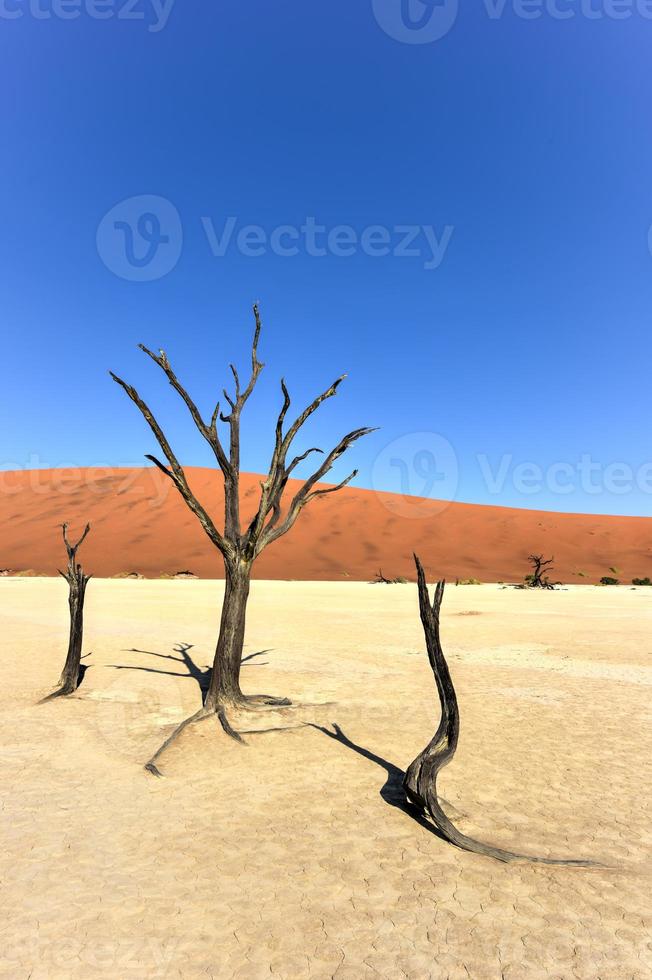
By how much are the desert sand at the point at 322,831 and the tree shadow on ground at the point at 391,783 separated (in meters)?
0.04

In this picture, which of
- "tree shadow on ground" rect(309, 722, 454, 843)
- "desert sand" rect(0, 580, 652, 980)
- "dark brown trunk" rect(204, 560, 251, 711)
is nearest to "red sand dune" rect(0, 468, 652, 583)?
"desert sand" rect(0, 580, 652, 980)

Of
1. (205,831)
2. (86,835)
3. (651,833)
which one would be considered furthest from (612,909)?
(86,835)

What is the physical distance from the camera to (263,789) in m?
5.93

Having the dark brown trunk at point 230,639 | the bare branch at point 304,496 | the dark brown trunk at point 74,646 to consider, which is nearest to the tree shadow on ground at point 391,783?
the dark brown trunk at point 230,639

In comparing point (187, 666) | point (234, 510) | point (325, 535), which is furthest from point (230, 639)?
point (325, 535)

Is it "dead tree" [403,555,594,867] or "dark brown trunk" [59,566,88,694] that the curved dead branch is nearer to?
"dark brown trunk" [59,566,88,694]

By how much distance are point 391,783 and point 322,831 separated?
4.50 feet

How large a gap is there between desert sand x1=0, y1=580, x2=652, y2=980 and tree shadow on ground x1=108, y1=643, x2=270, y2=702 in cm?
18

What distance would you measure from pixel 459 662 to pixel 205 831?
9255mm

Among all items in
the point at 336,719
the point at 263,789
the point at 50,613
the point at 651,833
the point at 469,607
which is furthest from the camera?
the point at 469,607

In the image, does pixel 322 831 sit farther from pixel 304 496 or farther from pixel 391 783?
pixel 304 496

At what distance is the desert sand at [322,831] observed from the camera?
3.43 metres

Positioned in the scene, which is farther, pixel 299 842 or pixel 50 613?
pixel 50 613

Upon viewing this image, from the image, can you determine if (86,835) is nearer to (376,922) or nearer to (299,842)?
(299,842)
